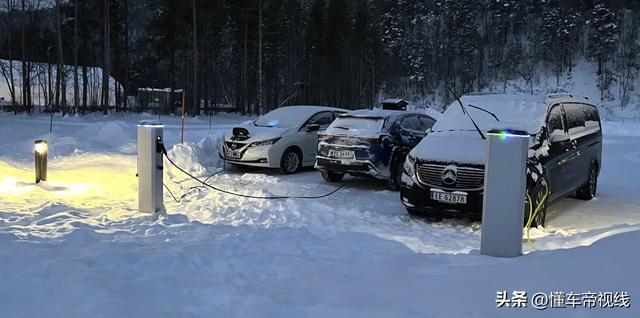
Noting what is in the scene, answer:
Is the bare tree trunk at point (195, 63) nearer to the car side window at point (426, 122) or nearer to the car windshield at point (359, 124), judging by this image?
the car side window at point (426, 122)

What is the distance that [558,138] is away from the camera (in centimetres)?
778

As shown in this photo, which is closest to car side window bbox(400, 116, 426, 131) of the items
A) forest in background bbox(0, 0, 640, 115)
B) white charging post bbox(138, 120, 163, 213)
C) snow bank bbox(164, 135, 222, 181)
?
snow bank bbox(164, 135, 222, 181)

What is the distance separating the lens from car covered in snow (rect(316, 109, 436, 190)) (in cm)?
977

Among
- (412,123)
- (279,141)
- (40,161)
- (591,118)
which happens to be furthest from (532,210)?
(40,161)

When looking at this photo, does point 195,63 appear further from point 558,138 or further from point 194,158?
point 558,138

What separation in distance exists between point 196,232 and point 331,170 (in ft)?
14.5

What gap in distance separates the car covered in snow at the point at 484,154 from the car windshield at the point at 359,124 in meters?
1.66

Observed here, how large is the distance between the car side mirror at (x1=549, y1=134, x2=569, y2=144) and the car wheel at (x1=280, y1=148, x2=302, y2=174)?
19.5 feet

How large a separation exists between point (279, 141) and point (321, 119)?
58.3 inches

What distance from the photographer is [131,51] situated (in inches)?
2441

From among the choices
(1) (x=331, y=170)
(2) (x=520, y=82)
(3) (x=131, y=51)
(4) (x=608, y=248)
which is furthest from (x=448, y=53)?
(4) (x=608, y=248)

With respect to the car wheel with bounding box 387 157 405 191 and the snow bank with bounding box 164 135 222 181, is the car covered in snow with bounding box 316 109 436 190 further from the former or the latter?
the snow bank with bounding box 164 135 222 181

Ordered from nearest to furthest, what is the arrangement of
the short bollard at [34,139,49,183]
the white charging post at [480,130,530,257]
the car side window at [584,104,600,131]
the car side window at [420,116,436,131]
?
the white charging post at [480,130,530,257], the short bollard at [34,139,49,183], the car side window at [584,104,600,131], the car side window at [420,116,436,131]

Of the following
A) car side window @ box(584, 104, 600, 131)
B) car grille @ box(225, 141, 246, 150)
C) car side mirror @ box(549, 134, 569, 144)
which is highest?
car side window @ box(584, 104, 600, 131)
